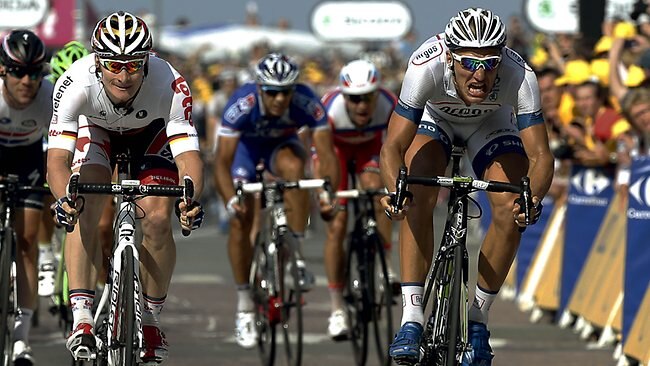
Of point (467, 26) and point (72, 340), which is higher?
point (467, 26)

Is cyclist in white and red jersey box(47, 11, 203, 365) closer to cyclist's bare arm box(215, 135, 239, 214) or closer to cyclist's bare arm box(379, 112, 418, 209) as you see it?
cyclist's bare arm box(379, 112, 418, 209)

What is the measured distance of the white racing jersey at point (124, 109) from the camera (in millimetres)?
8758

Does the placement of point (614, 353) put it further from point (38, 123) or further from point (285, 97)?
point (38, 123)

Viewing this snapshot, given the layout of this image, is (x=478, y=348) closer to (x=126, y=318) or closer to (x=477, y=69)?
(x=477, y=69)

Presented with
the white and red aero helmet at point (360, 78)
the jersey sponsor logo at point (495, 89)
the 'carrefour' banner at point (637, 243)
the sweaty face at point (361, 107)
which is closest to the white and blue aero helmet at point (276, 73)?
the white and red aero helmet at point (360, 78)

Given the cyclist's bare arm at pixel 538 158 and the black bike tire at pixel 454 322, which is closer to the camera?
the black bike tire at pixel 454 322

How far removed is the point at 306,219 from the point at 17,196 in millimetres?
2854

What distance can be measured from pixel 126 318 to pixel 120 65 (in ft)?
4.28

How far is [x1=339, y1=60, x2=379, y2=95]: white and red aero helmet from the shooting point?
1255 centimetres

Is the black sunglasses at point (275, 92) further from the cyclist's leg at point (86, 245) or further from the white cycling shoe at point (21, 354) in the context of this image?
the cyclist's leg at point (86, 245)

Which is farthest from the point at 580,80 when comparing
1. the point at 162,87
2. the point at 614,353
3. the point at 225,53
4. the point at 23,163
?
the point at 225,53

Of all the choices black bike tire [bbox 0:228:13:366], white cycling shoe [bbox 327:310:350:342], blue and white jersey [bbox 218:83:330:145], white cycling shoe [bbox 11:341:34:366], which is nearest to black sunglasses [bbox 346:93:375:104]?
blue and white jersey [bbox 218:83:330:145]

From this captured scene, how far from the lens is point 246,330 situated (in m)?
12.1

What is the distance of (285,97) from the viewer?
1205 centimetres
